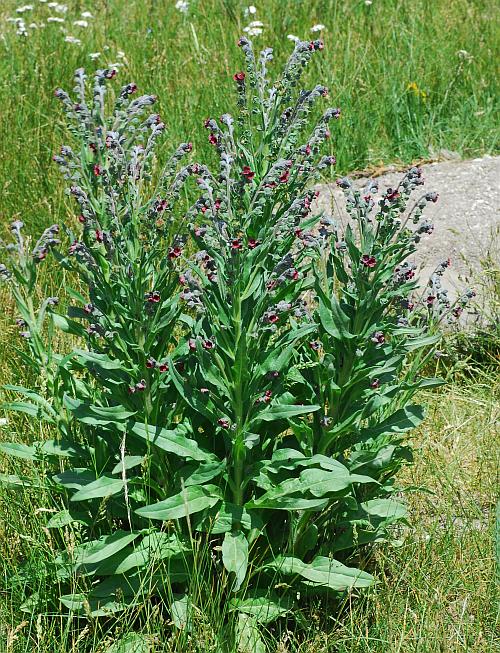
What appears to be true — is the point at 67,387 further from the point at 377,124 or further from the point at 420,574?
the point at 377,124

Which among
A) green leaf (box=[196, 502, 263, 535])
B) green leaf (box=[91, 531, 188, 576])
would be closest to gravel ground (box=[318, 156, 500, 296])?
green leaf (box=[196, 502, 263, 535])

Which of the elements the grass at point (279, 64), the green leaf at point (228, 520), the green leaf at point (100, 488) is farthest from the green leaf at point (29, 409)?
the grass at point (279, 64)

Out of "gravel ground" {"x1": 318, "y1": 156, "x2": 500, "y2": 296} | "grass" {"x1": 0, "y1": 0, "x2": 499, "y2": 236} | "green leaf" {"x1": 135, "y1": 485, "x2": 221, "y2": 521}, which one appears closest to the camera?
"green leaf" {"x1": 135, "y1": 485, "x2": 221, "y2": 521}

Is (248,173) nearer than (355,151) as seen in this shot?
Yes

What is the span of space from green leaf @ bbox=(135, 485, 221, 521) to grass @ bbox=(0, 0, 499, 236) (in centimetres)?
282

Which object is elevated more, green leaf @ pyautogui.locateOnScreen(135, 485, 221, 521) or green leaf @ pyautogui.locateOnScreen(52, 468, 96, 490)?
Result: green leaf @ pyautogui.locateOnScreen(52, 468, 96, 490)

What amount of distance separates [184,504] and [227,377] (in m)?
0.36

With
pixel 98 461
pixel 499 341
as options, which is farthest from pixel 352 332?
pixel 499 341

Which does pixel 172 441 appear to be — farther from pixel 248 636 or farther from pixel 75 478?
pixel 248 636

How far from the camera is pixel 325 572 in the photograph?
2623mm

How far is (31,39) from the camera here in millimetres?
6527

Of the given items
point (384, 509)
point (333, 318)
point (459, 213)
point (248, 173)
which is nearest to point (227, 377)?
point (333, 318)

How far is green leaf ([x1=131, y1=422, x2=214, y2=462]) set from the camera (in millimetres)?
2469

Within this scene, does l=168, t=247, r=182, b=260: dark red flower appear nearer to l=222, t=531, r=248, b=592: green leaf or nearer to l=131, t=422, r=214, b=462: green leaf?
l=131, t=422, r=214, b=462: green leaf
